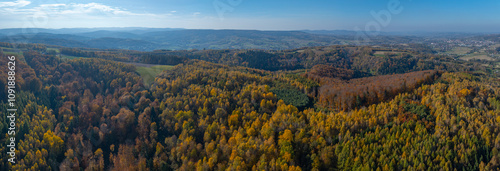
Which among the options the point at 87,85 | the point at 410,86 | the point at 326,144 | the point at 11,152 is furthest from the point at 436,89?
the point at 87,85

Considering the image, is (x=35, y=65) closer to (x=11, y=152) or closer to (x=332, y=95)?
(x=11, y=152)

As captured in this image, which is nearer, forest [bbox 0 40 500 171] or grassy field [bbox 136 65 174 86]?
forest [bbox 0 40 500 171]

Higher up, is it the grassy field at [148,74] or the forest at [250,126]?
the grassy field at [148,74]

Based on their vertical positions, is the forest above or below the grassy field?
below

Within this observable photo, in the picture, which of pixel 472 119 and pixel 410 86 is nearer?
pixel 472 119

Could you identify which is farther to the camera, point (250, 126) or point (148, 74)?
point (148, 74)

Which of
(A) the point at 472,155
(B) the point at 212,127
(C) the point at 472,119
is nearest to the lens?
(A) the point at 472,155

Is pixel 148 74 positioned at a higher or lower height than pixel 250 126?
higher

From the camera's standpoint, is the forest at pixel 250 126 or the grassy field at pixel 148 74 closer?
the forest at pixel 250 126
